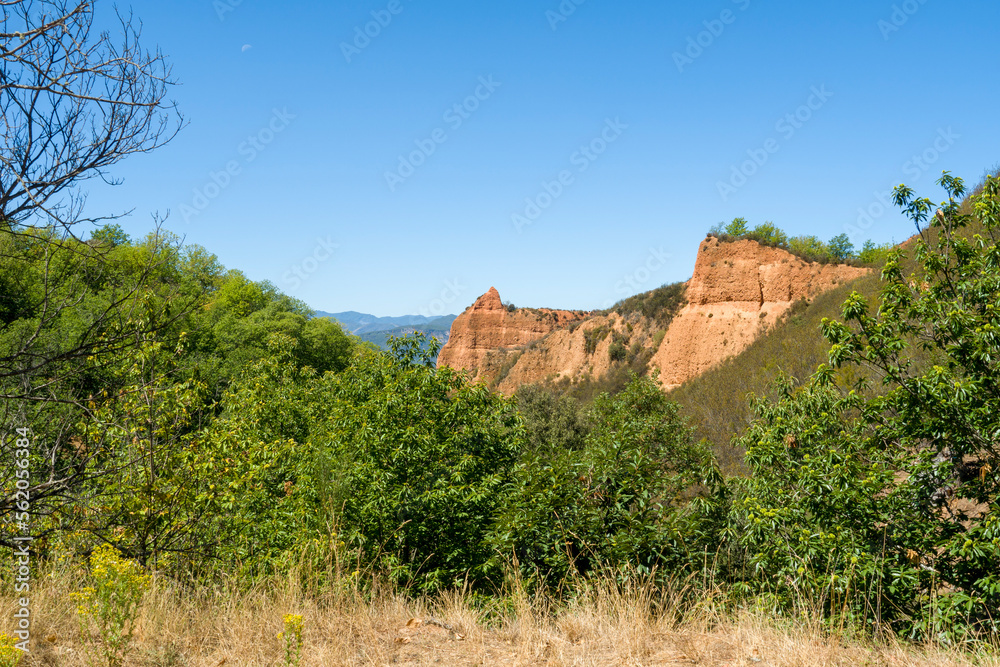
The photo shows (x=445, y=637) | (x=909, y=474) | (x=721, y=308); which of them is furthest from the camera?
(x=721, y=308)

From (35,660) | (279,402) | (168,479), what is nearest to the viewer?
(35,660)

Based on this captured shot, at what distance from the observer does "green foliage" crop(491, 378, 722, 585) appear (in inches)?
236

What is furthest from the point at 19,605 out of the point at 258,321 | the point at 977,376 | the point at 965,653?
the point at 258,321

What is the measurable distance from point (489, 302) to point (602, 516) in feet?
191

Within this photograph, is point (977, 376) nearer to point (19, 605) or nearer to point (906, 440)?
point (906, 440)

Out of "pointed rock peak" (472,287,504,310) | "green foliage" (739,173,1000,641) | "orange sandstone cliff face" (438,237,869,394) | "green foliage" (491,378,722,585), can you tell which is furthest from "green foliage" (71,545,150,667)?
"pointed rock peak" (472,287,504,310)

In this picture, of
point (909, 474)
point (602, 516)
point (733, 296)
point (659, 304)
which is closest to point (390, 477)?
point (602, 516)

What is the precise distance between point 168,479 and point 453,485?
326cm

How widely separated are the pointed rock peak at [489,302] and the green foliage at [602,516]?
5695cm

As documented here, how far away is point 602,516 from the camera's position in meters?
6.37

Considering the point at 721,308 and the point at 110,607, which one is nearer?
the point at 110,607

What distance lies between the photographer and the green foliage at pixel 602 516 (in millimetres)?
5984

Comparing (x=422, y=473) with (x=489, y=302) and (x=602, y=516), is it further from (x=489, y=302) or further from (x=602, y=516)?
(x=489, y=302)

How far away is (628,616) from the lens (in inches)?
160
